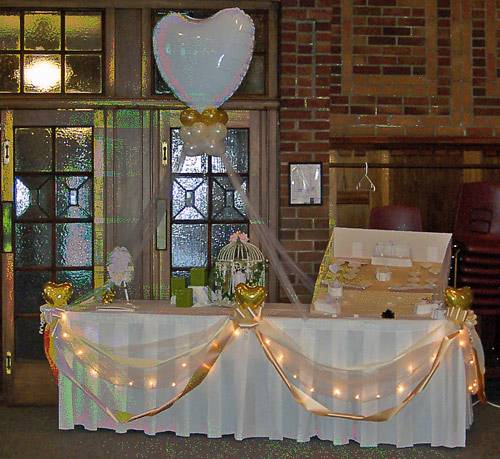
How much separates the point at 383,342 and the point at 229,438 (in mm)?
932

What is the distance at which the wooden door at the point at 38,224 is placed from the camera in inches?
206

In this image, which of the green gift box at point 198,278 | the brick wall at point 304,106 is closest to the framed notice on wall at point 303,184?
the brick wall at point 304,106

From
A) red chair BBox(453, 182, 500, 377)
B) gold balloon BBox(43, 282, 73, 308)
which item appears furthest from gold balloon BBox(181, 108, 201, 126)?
red chair BBox(453, 182, 500, 377)

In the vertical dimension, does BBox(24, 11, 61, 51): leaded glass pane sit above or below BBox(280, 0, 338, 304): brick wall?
above

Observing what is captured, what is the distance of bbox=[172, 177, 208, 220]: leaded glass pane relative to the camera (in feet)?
17.5

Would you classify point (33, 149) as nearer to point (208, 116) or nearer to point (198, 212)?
point (198, 212)

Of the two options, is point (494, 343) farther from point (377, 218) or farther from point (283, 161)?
point (283, 161)

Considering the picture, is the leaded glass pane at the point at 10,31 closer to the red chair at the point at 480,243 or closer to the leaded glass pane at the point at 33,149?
the leaded glass pane at the point at 33,149

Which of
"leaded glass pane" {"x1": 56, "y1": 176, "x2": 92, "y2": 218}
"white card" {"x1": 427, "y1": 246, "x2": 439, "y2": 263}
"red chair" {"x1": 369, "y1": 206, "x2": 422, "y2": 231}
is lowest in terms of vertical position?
"white card" {"x1": 427, "y1": 246, "x2": 439, "y2": 263}

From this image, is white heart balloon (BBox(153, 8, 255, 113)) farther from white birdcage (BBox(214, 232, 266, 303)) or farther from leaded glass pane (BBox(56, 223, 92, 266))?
leaded glass pane (BBox(56, 223, 92, 266))

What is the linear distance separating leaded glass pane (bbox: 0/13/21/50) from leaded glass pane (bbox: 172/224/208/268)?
Answer: 1.48 meters

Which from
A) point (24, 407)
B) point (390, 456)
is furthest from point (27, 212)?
point (390, 456)

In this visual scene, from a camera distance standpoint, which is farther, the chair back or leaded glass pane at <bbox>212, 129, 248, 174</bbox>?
leaded glass pane at <bbox>212, 129, 248, 174</bbox>

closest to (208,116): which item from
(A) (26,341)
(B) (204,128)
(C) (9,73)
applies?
(B) (204,128)
